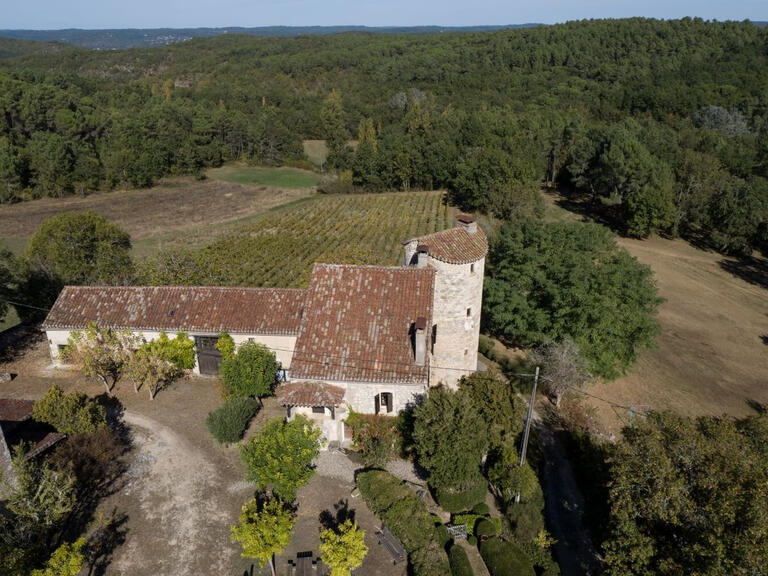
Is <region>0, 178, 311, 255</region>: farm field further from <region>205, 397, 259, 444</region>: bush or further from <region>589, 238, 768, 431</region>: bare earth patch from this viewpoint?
<region>589, 238, 768, 431</region>: bare earth patch

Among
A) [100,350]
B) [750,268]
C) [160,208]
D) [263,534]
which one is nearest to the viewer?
[263,534]

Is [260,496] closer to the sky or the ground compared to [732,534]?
closer to the ground

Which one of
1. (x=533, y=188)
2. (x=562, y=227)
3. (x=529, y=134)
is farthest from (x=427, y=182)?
(x=562, y=227)

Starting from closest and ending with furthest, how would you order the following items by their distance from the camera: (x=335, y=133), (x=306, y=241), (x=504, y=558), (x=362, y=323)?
(x=504, y=558) < (x=362, y=323) < (x=306, y=241) < (x=335, y=133)

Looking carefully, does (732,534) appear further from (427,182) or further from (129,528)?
(427,182)

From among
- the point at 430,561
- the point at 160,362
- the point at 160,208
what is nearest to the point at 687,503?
the point at 430,561

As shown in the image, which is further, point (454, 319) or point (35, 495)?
point (454, 319)

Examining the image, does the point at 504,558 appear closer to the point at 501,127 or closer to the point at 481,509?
the point at 481,509
